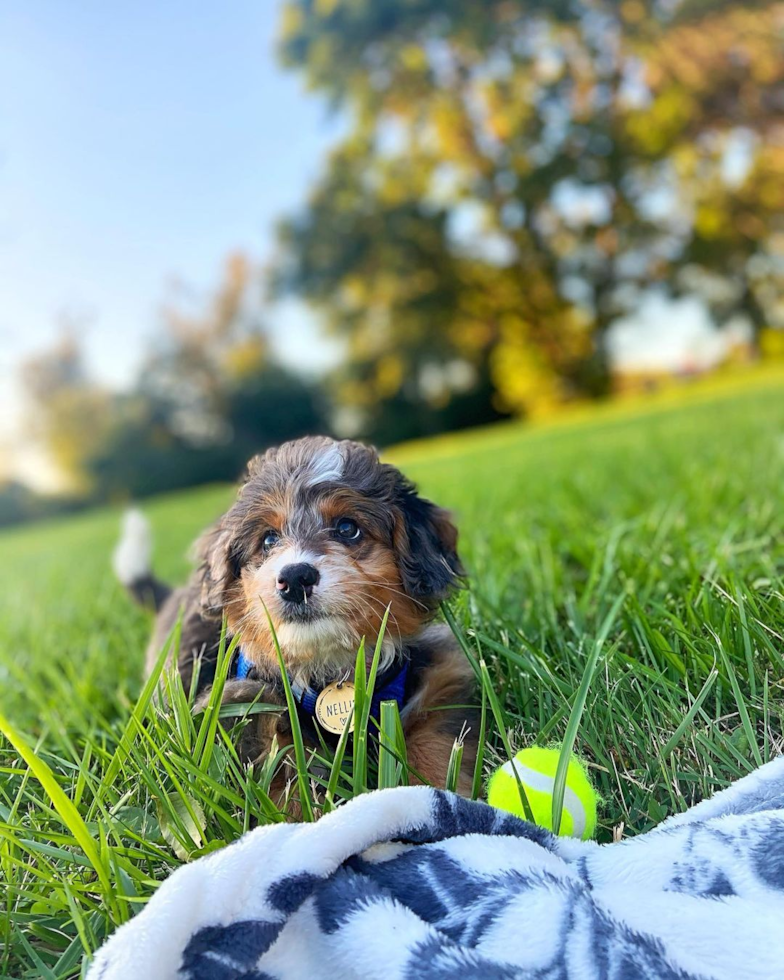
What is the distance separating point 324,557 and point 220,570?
409 millimetres

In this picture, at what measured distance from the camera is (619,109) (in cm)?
3061

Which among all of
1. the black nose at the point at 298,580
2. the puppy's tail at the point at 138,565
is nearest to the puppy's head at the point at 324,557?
the black nose at the point at 298,580

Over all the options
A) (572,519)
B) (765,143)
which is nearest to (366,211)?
(765,143)

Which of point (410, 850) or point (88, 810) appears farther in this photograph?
point (88, 810)

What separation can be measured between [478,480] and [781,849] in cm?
A: 680

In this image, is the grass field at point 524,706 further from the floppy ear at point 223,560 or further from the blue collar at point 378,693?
the floppy ear at point 223,560

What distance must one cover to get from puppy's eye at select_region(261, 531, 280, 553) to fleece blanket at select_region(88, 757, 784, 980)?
0.93m

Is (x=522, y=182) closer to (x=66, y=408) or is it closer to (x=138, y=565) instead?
(x=66, y=408)

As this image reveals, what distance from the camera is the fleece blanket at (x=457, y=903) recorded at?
143cm

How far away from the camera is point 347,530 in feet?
7.88

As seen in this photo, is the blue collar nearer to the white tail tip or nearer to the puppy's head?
the puppy's head

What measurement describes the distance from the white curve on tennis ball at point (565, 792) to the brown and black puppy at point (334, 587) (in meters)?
0.21

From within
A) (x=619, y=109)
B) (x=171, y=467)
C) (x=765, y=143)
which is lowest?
(x=171, y=467)

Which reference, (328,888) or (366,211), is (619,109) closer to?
(366,211)
